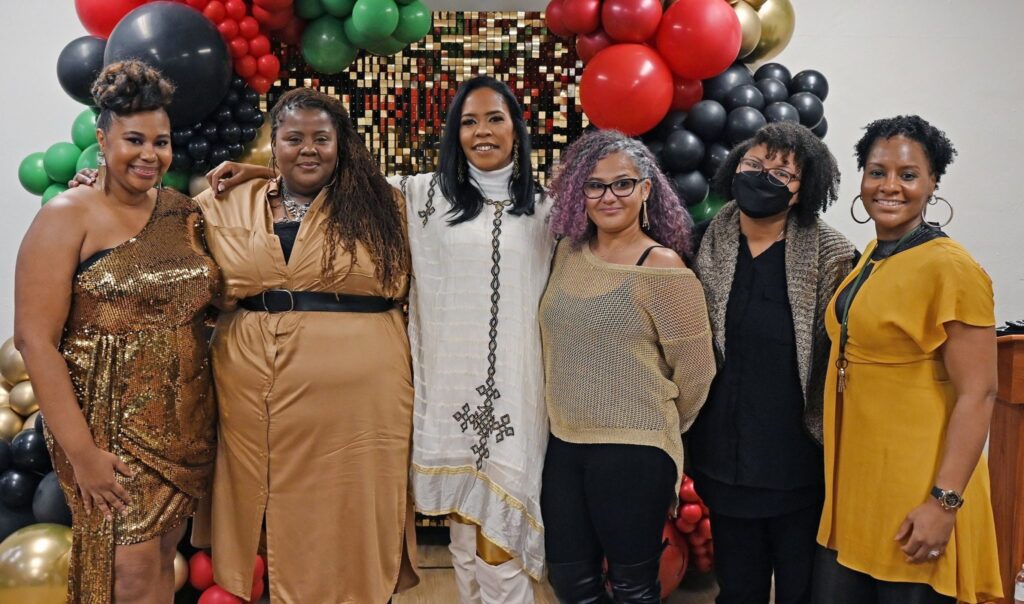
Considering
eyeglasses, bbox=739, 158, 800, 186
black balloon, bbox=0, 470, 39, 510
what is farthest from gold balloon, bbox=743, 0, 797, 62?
black balloon, bbox=0, 470, 39, 510

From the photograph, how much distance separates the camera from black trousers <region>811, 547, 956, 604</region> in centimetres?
205

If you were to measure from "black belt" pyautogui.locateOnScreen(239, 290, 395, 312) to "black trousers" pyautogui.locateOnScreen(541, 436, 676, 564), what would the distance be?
70cm

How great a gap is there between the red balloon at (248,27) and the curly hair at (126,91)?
1.40 metres

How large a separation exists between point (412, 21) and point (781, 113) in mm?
1577

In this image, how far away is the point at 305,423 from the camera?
243 cm

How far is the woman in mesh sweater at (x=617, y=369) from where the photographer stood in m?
2.29

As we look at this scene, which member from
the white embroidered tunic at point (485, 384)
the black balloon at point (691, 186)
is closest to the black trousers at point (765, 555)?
the white embroidered tunic at point (485, 384)

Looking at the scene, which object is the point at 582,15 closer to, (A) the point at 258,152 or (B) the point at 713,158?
(B) the point at 713,158

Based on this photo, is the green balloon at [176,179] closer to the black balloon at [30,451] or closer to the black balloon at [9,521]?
the black balloon at [30,451]

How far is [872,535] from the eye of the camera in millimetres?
2094

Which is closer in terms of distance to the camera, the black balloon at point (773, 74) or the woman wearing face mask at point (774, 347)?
the woman wearing face mask at point (774, 347)

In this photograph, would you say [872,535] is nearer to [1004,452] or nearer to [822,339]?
[822,339]

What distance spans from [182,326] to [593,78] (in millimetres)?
1962

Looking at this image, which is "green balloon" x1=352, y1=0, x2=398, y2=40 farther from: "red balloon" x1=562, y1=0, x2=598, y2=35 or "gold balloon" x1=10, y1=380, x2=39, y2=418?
"gold balloon" x1=10, y1=380, x2=39, y2=418
